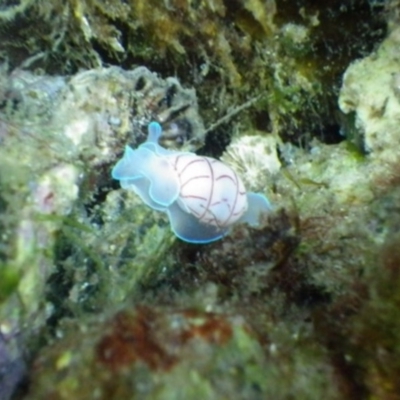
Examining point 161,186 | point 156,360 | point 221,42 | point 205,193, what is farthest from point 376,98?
point 156,360

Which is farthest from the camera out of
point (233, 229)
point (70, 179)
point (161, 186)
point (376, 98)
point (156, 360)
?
point (376, 98)

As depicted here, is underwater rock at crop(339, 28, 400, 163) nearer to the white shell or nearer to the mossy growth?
the mossy growth

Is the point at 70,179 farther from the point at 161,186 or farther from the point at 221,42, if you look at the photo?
the point at 221,42

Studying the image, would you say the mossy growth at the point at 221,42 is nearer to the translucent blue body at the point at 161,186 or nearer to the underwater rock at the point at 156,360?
the translucent blue body at the point at 161,186

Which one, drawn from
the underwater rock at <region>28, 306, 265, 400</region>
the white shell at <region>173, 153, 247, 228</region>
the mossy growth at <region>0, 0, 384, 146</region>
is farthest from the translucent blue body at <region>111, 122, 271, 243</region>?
the underwater rock at <region>28, 306, 265, 400</region>

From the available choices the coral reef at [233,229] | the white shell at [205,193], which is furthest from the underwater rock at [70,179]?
the white shell at [205,193]

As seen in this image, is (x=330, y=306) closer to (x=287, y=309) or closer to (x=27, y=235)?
(x=287, y=309)

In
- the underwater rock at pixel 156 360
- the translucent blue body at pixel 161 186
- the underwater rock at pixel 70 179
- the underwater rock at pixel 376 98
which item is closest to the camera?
the underwater rock at pixel 156 360

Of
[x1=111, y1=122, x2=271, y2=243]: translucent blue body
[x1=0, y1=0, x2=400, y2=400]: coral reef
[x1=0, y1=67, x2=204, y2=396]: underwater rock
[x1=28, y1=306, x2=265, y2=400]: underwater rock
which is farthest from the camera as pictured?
[x1=111, y1=122, x2=271, y2=243]: translucent blue body

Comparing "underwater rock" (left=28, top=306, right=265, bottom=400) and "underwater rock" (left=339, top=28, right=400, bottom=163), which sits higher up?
"underwater rock" (left=339, top=28, right=400, bottom=163)
